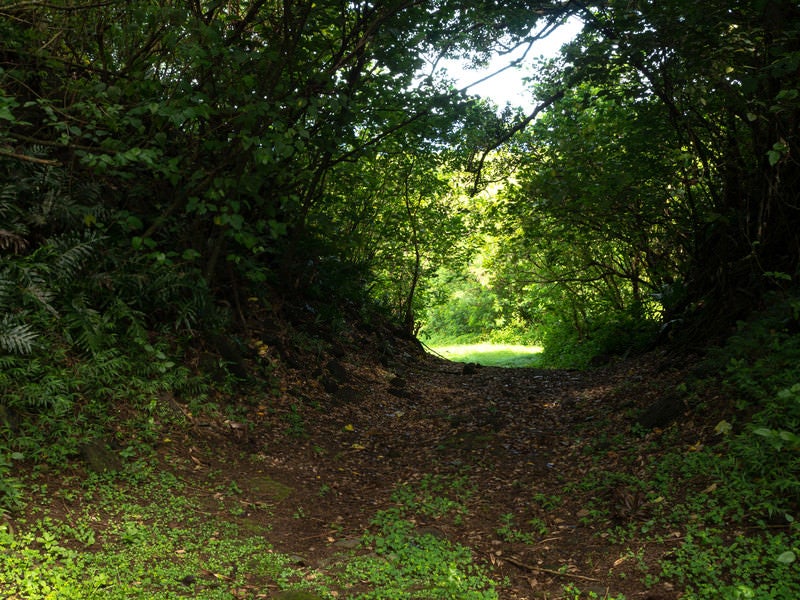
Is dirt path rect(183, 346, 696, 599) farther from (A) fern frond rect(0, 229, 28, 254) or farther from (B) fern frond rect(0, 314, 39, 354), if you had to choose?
(A) fern frond rect(0, 229, 28, 254)

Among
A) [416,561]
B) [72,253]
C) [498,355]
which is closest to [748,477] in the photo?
[416,561]

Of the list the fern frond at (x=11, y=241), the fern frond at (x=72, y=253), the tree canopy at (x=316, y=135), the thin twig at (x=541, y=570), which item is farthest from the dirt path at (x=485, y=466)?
the fern frond at (x=11, y=241)

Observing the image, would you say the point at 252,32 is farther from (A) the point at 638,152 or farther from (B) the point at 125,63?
(A) the point at 638,152

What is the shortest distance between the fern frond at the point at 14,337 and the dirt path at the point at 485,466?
192 centimetres

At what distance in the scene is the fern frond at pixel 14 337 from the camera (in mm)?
4617

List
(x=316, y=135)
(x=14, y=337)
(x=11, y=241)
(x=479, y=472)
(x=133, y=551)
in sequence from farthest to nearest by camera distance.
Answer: (x=316, y=135) → (x=479, y=472) → (x=11, y=241) → (x=14, y=337) → (x=133, y=551)

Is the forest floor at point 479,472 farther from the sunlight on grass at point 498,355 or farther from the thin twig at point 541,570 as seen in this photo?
the sunlight on grass at point 498,355

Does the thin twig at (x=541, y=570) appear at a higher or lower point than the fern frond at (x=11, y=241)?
lower

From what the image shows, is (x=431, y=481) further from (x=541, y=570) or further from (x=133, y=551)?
(x=133, y=551)

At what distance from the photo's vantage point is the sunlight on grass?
18489 millimetres

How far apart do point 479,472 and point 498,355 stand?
1550 centimetres

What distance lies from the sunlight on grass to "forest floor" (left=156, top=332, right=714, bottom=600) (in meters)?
9.00

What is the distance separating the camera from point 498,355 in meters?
21.3

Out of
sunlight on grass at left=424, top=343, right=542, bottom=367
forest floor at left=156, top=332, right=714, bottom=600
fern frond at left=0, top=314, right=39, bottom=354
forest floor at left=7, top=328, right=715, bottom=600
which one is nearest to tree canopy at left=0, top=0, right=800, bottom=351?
fern frond at left=0, top=314, right=39, bottom=354
